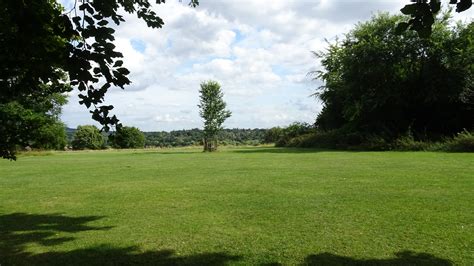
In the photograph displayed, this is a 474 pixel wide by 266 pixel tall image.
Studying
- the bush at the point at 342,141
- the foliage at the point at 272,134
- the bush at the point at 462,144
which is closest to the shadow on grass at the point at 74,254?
the bush at the point at 462,144

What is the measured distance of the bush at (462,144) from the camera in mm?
22047

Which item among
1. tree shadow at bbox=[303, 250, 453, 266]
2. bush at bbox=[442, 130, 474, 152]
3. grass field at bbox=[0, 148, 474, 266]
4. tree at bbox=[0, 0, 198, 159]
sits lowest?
tree shadow at bbox=[303, 250, 453, 266]

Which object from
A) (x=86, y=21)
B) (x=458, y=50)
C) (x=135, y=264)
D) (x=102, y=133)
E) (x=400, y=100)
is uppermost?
(x=458, y=50)

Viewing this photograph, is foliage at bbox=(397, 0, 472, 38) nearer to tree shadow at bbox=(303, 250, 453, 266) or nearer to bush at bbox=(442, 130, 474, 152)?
tree shadow at bbox=(303, 250, 453, 266)

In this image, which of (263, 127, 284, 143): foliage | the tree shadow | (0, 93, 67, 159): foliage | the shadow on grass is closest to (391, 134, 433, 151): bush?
the tree shadow

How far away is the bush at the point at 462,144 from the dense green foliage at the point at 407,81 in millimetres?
4630

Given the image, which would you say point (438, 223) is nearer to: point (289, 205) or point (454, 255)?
point (454, 255)

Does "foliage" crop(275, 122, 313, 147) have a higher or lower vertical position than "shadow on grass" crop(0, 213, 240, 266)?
higher

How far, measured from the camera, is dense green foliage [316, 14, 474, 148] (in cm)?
2802

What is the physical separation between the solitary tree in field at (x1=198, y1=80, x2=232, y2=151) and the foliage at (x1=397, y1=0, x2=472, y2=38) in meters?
35.6

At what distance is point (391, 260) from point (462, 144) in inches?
782

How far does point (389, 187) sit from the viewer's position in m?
10.3

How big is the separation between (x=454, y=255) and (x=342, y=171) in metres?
8.84

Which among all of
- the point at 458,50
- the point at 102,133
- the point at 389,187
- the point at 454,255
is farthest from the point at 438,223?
the point at 458,50
